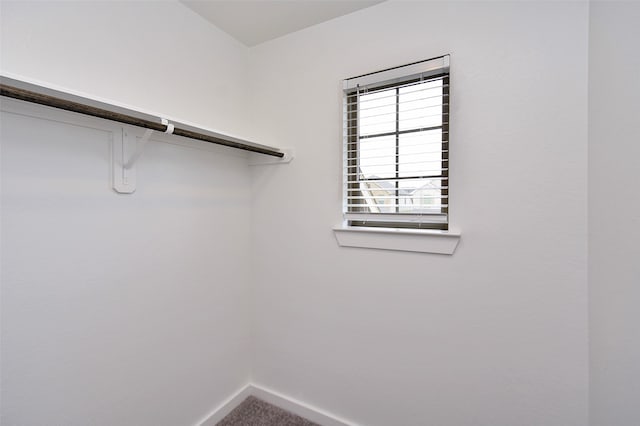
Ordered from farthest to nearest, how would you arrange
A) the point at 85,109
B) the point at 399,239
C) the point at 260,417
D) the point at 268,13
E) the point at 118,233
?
the point at 260,417, the point at 268,13, the point at 399,239, the point at 118,233, the point at 85,109

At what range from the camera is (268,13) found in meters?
1.46

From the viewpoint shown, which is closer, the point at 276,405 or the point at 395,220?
the point at 395,220

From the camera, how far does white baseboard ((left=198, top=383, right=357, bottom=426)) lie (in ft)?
5.01

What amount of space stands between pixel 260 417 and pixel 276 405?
4.5 inches

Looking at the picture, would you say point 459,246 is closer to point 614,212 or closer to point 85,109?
point 614,212

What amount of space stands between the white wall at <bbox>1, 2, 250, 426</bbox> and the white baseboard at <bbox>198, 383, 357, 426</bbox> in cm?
7

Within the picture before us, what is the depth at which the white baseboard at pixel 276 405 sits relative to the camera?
1526mm

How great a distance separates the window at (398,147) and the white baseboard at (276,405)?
1051 mm

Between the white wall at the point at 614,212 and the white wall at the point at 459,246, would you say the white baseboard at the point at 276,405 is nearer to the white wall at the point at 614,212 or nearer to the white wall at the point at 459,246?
the white wall at the point at 459,246

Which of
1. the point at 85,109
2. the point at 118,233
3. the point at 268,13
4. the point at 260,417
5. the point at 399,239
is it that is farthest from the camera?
the point at 260,417

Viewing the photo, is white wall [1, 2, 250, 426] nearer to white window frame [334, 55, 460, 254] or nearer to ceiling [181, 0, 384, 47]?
ceiling [181, 0, 384, 47]

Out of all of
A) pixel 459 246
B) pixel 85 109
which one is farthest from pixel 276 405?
pixel 85 109

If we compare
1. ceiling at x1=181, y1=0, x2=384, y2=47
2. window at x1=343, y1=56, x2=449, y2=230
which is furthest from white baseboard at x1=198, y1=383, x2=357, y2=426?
ceiling at x1=181, y1=0, x2=384, y2=47

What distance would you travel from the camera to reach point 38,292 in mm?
957
